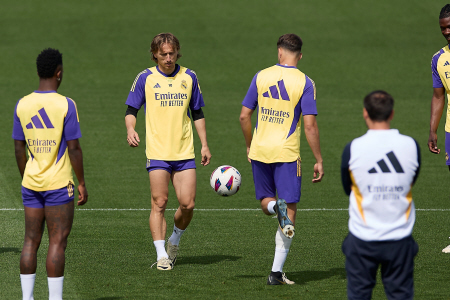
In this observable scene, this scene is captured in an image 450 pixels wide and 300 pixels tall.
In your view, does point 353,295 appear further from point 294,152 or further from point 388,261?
point 294,152

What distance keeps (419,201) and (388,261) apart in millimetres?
7150

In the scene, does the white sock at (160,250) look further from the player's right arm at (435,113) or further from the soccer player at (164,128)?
the player's right arm at (435,113)

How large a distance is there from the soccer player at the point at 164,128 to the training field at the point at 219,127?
731 mm

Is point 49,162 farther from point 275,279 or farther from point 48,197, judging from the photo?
point 275,279

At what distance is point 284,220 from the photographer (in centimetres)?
611

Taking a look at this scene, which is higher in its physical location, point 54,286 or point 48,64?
point 48,64

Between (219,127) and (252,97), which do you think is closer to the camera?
(252,97)

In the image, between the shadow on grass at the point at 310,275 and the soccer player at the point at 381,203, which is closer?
the soccer player at the point at 381,203

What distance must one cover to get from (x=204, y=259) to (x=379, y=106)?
3.80 metres

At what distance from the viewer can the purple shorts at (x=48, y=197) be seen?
533 cm

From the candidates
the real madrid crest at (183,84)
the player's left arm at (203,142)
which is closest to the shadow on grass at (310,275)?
the player's left arm at (203,142)

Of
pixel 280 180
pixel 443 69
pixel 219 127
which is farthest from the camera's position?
pixel 219 127

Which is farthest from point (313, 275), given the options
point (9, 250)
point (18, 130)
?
point (9, 250)

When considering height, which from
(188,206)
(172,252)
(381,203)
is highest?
(381,203)
